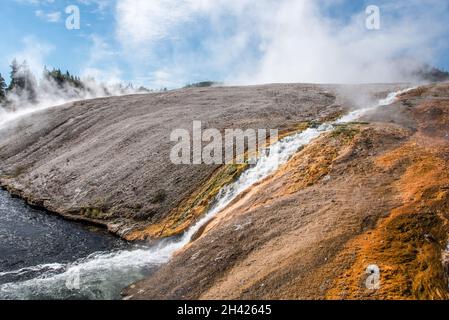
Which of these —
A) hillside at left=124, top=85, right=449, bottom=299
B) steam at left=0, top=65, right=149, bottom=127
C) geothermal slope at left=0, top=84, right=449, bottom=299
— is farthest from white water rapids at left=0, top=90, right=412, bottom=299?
steam at left=0, top=65, right=149, bottom=127

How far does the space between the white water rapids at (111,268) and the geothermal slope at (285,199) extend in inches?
15.0

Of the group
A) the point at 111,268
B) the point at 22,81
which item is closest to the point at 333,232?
the point at 111,268

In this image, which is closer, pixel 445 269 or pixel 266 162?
pixel 445 269

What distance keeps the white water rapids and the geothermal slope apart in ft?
1.25

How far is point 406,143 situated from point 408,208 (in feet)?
30.2

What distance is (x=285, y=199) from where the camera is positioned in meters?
20.3

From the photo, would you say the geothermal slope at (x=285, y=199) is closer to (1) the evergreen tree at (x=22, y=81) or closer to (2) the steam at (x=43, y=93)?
(2) the steam at (x=43, y=93)

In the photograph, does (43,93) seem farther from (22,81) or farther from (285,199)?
(285,199)

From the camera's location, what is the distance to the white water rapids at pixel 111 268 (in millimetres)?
17516

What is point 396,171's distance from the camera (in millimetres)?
20656

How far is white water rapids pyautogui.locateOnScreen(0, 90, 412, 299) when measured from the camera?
57.5 ft

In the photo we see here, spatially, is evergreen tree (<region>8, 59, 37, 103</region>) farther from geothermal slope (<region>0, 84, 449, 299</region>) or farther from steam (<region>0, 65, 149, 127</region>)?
geothermal slope (<region>0, 84, 449, 299</region>)
